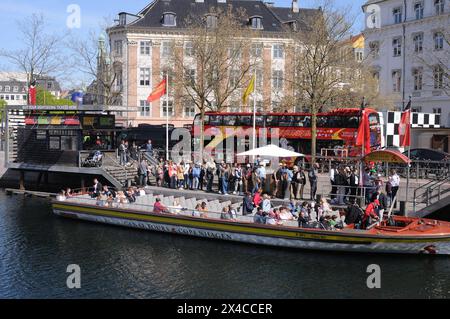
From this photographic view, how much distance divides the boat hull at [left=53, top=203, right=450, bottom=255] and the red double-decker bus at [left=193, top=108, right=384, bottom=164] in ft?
36.8

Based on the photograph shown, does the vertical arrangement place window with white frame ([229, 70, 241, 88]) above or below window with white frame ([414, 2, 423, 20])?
below

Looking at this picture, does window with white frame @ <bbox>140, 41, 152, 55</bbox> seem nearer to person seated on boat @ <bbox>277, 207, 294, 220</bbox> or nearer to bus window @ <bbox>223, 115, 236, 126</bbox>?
bus window @ <bbox>223, 115, 236, 126</bbox>

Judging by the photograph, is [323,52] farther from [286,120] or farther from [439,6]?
[439,6]

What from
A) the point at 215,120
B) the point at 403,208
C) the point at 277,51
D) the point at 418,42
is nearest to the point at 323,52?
the point at 215,120

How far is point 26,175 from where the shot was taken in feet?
135

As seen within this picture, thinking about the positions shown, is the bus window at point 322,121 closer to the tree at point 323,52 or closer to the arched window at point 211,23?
the tree at point 323,52

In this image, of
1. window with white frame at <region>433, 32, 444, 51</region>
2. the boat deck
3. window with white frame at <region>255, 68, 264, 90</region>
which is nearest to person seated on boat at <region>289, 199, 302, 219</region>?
the boat deck

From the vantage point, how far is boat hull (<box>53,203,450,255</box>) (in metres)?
20.4

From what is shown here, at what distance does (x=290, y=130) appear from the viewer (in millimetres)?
37094

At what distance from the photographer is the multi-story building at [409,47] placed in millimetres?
47844

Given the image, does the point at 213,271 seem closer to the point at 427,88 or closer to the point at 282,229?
the point at 282,229

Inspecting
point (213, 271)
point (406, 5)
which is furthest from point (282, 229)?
point (406, 5)

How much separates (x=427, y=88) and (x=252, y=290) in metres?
38.6

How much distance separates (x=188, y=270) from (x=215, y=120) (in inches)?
885
